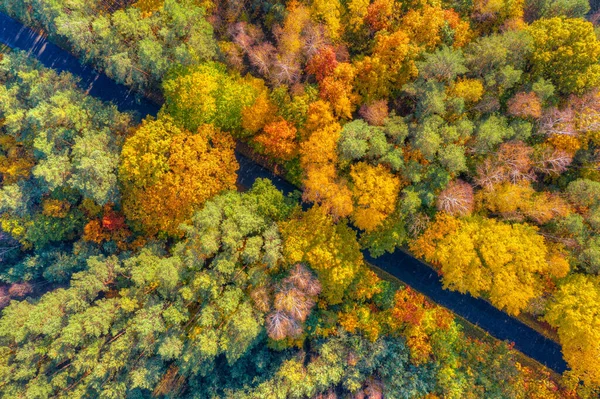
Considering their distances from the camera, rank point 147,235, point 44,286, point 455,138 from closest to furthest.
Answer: point 455,138 → point 147,235 → point 44,286

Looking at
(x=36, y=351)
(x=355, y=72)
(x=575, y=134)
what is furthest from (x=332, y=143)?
(x=36, y=351)

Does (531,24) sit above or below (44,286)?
above

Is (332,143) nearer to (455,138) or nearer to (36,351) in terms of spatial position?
(455,138)

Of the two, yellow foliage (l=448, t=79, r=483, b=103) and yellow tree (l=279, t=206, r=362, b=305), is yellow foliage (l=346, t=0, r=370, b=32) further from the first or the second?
yellow tree (l=279, t=206, r=362, b=305)

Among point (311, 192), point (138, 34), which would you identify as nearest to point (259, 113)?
point (311, 192)

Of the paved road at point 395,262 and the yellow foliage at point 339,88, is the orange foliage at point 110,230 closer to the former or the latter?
the paved road at point 395,262

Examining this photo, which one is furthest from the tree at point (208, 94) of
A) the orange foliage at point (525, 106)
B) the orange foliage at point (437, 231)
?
the orange foliage at point (525, 106)
